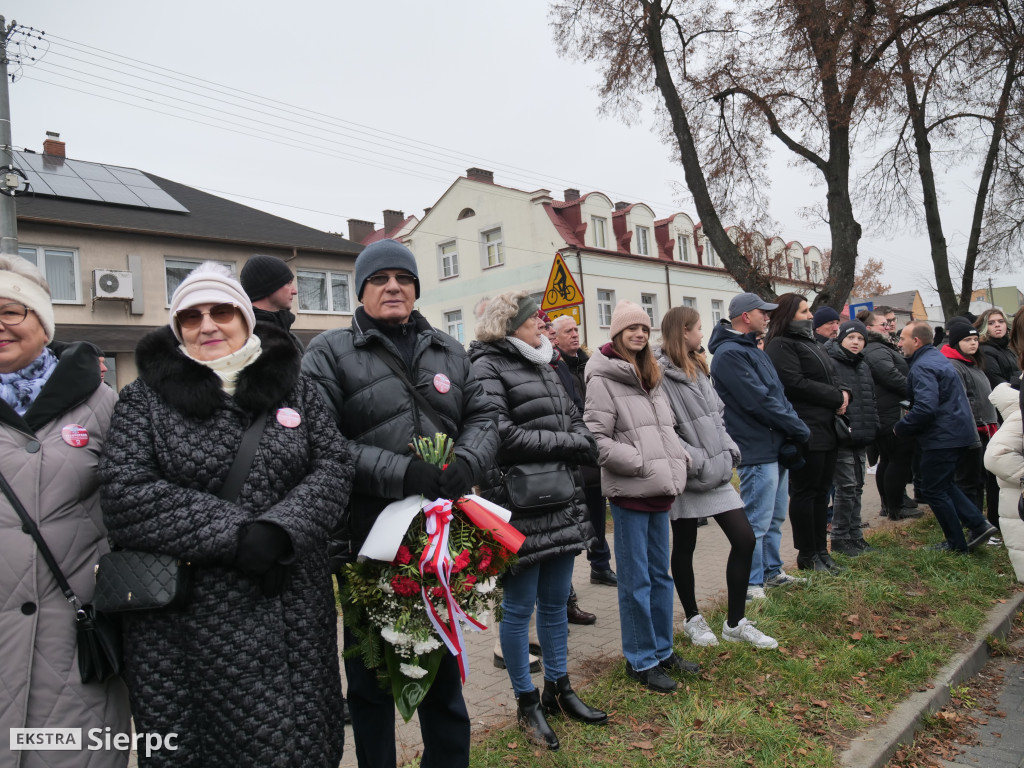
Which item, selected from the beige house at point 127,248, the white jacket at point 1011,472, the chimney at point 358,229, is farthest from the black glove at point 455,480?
the chimney at point 358,229

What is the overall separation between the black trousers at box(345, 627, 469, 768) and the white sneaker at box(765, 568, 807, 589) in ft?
11.7

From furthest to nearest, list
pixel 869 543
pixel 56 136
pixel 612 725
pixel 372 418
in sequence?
1. pixel 56 136
2. pixel 869 543
3. pixel 612 725
4. pixel 372 418

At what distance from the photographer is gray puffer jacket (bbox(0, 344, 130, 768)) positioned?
7.05 ft

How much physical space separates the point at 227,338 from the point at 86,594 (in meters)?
0.93

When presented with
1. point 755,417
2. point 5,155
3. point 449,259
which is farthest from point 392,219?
point 755,417

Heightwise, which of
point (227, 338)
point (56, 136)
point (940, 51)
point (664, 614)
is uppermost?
point (56, 136)

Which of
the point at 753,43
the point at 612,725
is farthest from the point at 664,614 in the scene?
the point at 753,43

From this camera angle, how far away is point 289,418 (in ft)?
8.11

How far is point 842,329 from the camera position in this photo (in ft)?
24.1

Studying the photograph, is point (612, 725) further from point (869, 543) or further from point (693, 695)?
point (869, 543)

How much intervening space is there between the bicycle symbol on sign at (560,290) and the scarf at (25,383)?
6631 mm

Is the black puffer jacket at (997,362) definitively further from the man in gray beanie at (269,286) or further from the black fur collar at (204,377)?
the black fur collar at (204,377)

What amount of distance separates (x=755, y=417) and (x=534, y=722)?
2971mm

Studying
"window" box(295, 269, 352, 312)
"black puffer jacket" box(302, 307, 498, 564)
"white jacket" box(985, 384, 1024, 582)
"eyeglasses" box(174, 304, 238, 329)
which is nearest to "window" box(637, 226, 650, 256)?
"window" box(295, 269, 352, 312)
